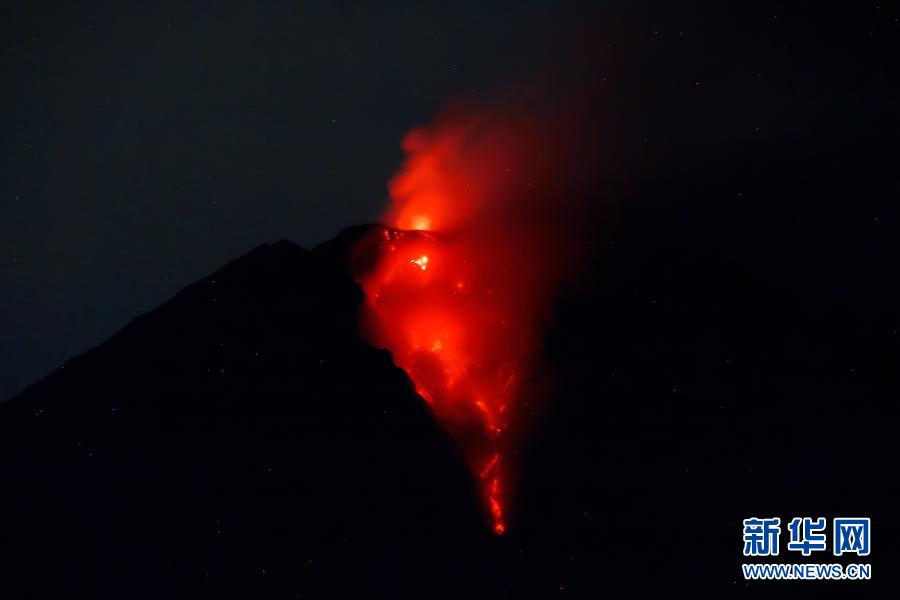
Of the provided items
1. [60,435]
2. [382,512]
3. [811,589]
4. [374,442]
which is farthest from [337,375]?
[811,589]

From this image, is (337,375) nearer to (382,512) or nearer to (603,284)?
(382,512)

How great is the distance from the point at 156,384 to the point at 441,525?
37.1ft

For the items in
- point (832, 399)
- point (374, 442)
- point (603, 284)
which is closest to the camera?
point (374, 442)

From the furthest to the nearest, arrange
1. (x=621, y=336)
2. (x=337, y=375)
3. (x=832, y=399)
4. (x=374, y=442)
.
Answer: (x=621, y=336) < (x=832, y=399) < (x=337, y=375) < (x=374, y=442)

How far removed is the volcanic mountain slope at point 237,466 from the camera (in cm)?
2452

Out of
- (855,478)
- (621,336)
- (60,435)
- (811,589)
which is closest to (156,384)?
(60,435)

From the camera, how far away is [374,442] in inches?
1097

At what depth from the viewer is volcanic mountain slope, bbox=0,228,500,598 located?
24516mm

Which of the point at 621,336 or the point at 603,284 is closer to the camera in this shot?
the point at 621,336

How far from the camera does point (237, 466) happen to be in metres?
27.1

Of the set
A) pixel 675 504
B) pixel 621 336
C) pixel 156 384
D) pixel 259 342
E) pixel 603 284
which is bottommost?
pixel 675 504

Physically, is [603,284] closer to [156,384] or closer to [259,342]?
[259,342]

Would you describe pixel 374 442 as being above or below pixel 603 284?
below

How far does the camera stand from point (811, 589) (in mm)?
26078
